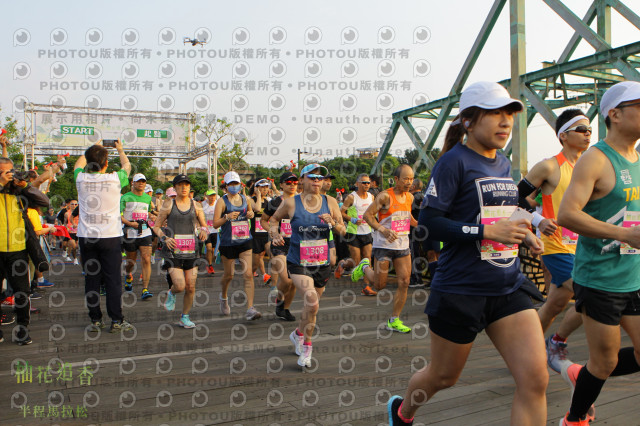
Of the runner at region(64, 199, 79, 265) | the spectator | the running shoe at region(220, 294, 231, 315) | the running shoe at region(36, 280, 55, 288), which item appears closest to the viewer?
the spectator

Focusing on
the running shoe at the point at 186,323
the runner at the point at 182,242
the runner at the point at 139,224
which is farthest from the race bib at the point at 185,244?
the runner at the point at 139,224

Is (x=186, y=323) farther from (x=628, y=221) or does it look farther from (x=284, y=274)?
(x=628, y=221)

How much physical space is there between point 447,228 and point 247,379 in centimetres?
270

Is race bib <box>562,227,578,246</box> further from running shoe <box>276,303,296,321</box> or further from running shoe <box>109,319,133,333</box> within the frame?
running shoe <box>109,319,133,333</box>

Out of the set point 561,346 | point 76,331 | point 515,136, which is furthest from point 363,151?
point 561,346

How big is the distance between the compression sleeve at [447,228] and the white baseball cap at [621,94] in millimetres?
1132

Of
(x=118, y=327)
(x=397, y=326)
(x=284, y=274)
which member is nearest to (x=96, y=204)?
(x=118, y=327)

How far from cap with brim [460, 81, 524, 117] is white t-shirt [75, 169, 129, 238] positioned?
5.14 metres

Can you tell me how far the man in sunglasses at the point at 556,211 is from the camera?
13.2ft

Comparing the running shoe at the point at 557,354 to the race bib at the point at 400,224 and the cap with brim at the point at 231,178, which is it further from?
the cap with brim at the point at 231,178

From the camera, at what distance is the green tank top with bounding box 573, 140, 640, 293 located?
9.18 feet

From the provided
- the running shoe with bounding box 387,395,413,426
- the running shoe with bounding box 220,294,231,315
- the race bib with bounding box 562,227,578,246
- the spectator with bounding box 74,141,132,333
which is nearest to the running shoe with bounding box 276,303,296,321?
the running shoe with bounding box 220,294,231,315

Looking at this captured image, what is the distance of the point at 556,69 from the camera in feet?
32.0

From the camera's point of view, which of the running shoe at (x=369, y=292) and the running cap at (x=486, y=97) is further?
the running shoe at (x=369, y=292)
